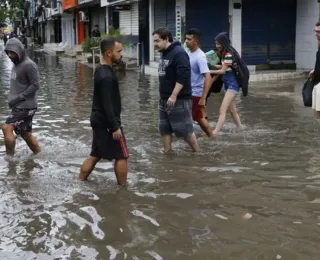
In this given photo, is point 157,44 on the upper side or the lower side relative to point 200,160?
upper

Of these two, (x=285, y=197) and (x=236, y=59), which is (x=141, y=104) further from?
(x=285, y=197)

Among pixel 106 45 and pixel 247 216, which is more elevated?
pixel 106 45

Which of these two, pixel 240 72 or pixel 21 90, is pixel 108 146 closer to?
pixel 21 90

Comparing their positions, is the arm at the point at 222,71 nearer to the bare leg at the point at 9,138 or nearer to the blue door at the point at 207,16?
the bare leg at the point at 9,138

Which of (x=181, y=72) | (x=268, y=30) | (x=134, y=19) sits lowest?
(x=181, y=72)

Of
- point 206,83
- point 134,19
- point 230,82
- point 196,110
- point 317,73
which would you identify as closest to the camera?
point 317,73

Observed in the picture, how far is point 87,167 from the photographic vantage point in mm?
6043

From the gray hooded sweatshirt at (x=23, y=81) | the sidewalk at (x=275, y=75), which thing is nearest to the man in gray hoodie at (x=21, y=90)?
the gray hooded sweatshirt at (x=23, y=81)

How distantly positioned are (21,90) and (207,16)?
13.5 meters

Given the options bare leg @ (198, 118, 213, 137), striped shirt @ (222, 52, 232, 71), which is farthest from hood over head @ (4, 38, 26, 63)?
striped shirt @ (222, 52, 232, 71)

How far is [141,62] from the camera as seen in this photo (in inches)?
924

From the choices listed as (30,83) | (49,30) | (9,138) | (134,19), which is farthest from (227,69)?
(49,30)

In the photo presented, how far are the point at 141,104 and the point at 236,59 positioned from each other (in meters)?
4.68

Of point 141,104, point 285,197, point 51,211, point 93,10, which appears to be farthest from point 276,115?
point 93,10
